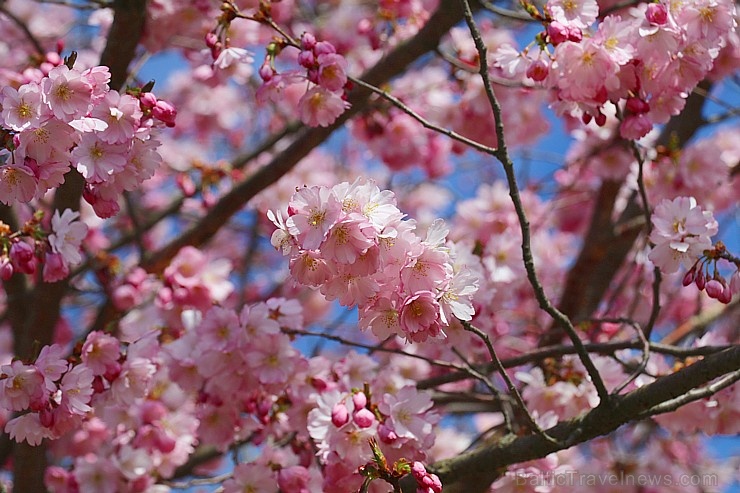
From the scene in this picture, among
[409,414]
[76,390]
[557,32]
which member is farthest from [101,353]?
[557,32]

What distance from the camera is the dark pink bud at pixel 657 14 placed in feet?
6.37

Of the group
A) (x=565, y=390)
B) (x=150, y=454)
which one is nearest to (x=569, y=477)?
(x=565, y=390)

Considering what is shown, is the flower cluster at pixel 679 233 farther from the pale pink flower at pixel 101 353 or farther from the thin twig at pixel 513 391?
the pale pink flower at pixel 101 353

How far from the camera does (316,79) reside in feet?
6.66

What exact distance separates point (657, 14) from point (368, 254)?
100 cm

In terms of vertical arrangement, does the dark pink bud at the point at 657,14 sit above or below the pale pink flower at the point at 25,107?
A: above

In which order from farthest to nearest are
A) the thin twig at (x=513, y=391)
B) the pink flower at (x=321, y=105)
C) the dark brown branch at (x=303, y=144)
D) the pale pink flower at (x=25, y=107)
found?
the dark brown branch at (x=303, y=144)
the pink flower at (x=321, y=105)
the thin twig at (x=513, y=391)
the pale pink flower at (x=25, y=107)

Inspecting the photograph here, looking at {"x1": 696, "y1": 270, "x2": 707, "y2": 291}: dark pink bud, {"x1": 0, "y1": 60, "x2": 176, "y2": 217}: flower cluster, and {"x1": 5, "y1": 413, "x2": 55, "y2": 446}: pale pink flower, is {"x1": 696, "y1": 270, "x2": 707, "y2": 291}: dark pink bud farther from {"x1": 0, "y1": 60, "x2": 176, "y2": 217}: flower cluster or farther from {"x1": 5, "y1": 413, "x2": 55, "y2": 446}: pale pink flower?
{"x1": 5, "y1": 413, "x2": 55, "y2": 446}: pale pink flower

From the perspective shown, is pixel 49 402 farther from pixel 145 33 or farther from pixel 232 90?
pixel 232 90

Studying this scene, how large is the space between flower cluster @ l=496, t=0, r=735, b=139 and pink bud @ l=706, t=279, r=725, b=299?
0.43m

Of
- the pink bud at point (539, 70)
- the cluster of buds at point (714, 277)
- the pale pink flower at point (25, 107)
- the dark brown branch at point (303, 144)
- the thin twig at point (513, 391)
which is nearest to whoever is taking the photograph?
the pale pink flower at point (25, 107)

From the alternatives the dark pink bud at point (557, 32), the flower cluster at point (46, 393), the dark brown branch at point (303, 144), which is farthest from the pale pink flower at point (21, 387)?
the dark pink bud at point (557, 32)

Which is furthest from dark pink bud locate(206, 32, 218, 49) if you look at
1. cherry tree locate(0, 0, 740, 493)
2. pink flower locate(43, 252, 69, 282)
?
pink flower locate(43, 252, 69, 282)

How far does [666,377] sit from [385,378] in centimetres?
81
